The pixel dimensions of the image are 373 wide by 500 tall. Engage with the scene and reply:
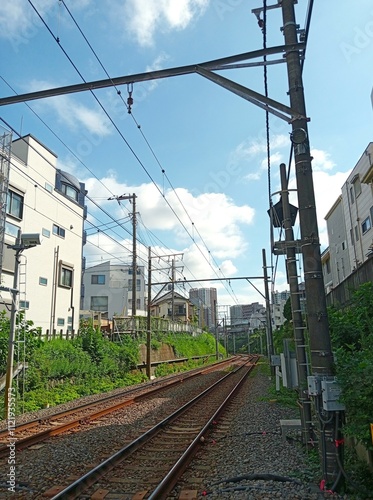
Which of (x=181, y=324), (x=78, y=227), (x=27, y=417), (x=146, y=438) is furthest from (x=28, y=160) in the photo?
(x=181, y=324)

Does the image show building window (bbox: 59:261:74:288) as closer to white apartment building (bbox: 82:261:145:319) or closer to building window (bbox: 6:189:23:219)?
building window (bbox: 6:189:23:219)

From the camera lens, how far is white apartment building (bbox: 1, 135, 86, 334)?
21.9 metres

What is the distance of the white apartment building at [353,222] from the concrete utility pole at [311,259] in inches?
634

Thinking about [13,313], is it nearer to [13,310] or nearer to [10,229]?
[13,310]

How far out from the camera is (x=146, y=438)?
8.54 meters

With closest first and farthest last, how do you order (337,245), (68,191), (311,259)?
(311,259) → (68,191) → (337,245)

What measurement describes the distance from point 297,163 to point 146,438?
249 inches

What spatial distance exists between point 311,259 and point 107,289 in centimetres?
5352

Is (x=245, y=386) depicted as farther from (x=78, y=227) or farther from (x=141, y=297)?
(x=141, y=297)

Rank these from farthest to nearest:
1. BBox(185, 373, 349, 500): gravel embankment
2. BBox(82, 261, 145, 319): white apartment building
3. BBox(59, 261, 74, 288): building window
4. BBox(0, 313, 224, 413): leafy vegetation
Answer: BBox(82, 261, 145, 319): white apartment building → BBox(59, 261, 74, 288): building window → BBox(0, 313, 224, 413): leafy vegetation → BBox(185, 373, 349, 500): gravel embankment

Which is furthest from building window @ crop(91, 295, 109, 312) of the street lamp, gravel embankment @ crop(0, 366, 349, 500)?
gravel embankment @ crop(0, 366, 349, 500)

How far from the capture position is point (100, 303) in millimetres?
55625

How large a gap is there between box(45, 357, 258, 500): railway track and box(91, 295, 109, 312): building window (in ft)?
151

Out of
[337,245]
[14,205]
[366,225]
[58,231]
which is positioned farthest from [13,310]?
[337,245]
